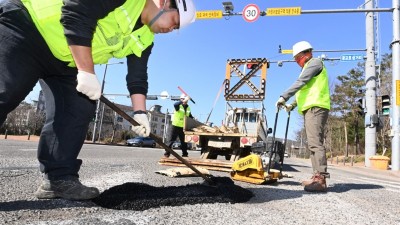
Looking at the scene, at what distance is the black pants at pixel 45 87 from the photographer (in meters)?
1.99

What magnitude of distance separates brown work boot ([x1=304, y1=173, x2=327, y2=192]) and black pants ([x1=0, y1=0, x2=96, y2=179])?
2584 mm

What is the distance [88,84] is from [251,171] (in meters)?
2.49

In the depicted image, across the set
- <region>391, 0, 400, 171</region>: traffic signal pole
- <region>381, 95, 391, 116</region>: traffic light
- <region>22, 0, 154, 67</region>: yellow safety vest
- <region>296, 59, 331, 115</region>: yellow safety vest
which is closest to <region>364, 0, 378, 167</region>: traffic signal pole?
<region>381, 95, 391, 116</region>: traffic light

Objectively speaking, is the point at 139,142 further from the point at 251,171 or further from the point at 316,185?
the point at 316,185

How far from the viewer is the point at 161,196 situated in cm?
246

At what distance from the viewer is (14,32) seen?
2016 mm

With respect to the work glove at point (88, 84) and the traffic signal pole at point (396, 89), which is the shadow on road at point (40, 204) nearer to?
the work glove at point (88, 84)

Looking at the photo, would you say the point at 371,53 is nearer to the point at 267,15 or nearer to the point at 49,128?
the point at 267,15

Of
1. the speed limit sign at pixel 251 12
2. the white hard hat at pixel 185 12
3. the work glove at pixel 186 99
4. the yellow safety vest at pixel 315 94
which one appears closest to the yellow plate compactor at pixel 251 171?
the yellow safety vest at pixel 315 94

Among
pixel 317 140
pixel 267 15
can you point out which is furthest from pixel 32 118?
pixel 317 140

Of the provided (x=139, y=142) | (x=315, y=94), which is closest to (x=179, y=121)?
(x=315, y=94)

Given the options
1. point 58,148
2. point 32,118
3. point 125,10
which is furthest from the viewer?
point 32,118

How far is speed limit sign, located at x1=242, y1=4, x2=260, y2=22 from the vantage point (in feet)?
40.5

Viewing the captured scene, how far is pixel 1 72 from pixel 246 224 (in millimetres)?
1708
